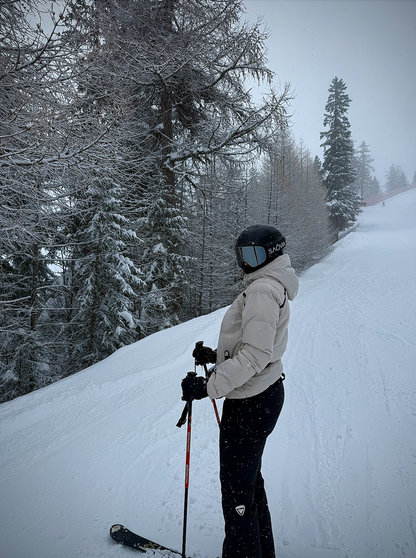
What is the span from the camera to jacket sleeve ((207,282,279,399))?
1.57 meters

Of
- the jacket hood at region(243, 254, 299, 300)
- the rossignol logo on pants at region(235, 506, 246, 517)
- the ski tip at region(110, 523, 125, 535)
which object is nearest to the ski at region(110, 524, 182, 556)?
the ski tip at region(110, 523, 125, 535)

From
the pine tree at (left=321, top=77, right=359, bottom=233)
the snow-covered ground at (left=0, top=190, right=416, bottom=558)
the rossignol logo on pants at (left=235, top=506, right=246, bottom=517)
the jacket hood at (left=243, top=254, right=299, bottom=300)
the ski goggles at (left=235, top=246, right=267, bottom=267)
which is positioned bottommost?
the snow-covered ground at (left=0, top=190, right=416, bottom=558)

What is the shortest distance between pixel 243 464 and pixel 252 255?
1329 millimetres

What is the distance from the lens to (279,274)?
1.72m

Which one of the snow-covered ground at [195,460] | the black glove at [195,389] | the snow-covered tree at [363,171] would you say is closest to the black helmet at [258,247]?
the black glove at [195,389]

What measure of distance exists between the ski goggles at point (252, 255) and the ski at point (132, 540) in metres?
2.34

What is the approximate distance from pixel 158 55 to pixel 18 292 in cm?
951

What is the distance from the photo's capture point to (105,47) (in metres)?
4.36

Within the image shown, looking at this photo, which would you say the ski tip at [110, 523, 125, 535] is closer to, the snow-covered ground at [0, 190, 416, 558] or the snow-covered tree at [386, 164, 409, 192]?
the snow-covered ground at [0, 190, 416, 558]

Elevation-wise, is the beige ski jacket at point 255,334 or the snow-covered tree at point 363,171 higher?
the snow-covered tree at point 363,171

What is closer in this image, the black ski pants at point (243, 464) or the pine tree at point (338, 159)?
the black ski pants at point (243, 464)

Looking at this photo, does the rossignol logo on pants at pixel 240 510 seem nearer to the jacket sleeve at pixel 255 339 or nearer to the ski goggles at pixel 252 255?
the jacket sleeve at pixel 255 339

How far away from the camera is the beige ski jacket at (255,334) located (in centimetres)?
158

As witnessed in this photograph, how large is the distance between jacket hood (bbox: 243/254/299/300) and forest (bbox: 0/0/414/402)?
3.06 metres
